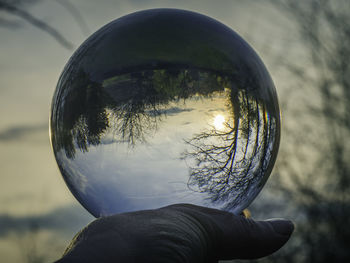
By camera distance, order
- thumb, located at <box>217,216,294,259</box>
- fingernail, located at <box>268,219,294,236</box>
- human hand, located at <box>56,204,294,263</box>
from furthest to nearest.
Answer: fingernail, located at <box>268,219,294,236</box>, thumb, located at <box>217,216,294,259</box>, human hand, located at <box>56,204,294,263</box>

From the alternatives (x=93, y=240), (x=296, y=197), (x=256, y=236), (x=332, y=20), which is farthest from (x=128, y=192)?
(x=332, y=20)

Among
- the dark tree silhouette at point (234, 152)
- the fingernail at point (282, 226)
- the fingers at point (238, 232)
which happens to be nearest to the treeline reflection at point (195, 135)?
the dark tree silhouette at point (234, 152)

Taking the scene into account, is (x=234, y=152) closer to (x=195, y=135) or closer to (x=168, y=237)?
(x=195, y=135)

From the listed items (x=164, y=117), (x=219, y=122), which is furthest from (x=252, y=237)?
(x=164, y=117)

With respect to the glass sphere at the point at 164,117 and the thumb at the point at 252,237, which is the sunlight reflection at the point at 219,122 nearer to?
the glass sphere at the point at 164,117


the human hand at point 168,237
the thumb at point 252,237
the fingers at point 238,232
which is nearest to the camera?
the human hand at point 168,237

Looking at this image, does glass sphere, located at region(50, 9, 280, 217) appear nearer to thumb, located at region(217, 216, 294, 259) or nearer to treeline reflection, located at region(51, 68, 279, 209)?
treeline reflection, located at region(51, 68, 279, 209)

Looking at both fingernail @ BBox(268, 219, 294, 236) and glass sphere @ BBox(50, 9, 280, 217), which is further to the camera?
fingernail @ BBox(268, 219, 294, 236)

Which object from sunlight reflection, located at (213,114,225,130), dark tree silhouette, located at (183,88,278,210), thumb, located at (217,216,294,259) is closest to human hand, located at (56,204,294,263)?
thumb, located at (217,216,294,259)

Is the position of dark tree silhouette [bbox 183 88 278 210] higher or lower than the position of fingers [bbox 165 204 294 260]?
higher
